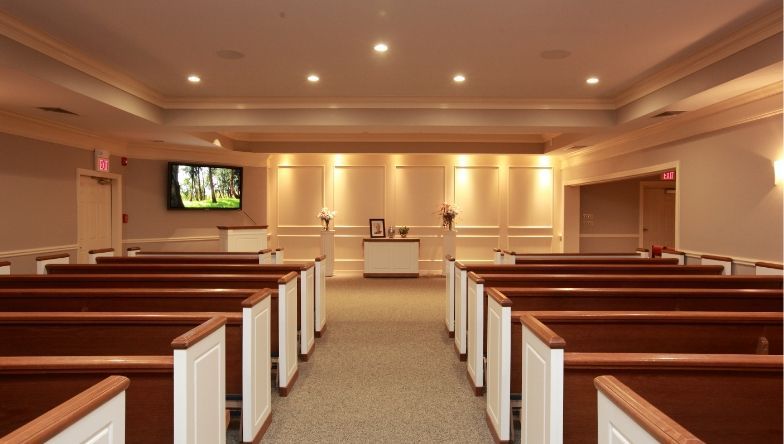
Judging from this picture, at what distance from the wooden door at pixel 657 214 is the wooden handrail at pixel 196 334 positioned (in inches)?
385

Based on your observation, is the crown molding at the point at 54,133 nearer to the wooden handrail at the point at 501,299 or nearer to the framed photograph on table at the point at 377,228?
the framed photograph on table at the point at 377,228

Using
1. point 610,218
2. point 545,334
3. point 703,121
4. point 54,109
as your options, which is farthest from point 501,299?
point 610,218

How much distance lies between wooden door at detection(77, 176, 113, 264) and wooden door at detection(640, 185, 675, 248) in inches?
402

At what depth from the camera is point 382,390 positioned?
11.3ft

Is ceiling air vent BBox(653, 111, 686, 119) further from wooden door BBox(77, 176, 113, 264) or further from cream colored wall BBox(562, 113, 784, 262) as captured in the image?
wooden door BBox(77, 176, 113, 264)

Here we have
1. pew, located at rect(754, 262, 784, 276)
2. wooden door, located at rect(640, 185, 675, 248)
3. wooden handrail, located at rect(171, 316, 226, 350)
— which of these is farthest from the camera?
wooden door, located at rect(640, 185, 675, 248)

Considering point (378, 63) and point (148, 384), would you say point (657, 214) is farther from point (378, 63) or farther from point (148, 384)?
point (148, 384)

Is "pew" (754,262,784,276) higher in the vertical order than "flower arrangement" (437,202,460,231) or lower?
lower

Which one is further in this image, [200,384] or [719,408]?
[200,384]

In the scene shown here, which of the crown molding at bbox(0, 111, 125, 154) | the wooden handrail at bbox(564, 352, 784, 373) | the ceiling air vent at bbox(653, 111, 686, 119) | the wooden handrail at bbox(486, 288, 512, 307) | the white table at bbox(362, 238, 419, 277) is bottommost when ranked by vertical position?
the white table at bbox(362, 238, 419, 277)

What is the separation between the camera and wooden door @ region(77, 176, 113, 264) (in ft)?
23.3

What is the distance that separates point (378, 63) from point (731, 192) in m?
4.10

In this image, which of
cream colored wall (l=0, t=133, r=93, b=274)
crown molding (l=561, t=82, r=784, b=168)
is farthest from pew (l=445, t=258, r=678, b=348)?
cream colored wall (l=0, t=133, r=93, b=274)

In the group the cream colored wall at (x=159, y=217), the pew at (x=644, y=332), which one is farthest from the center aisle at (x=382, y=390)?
the cream colored wall at (x=159, y=217)
